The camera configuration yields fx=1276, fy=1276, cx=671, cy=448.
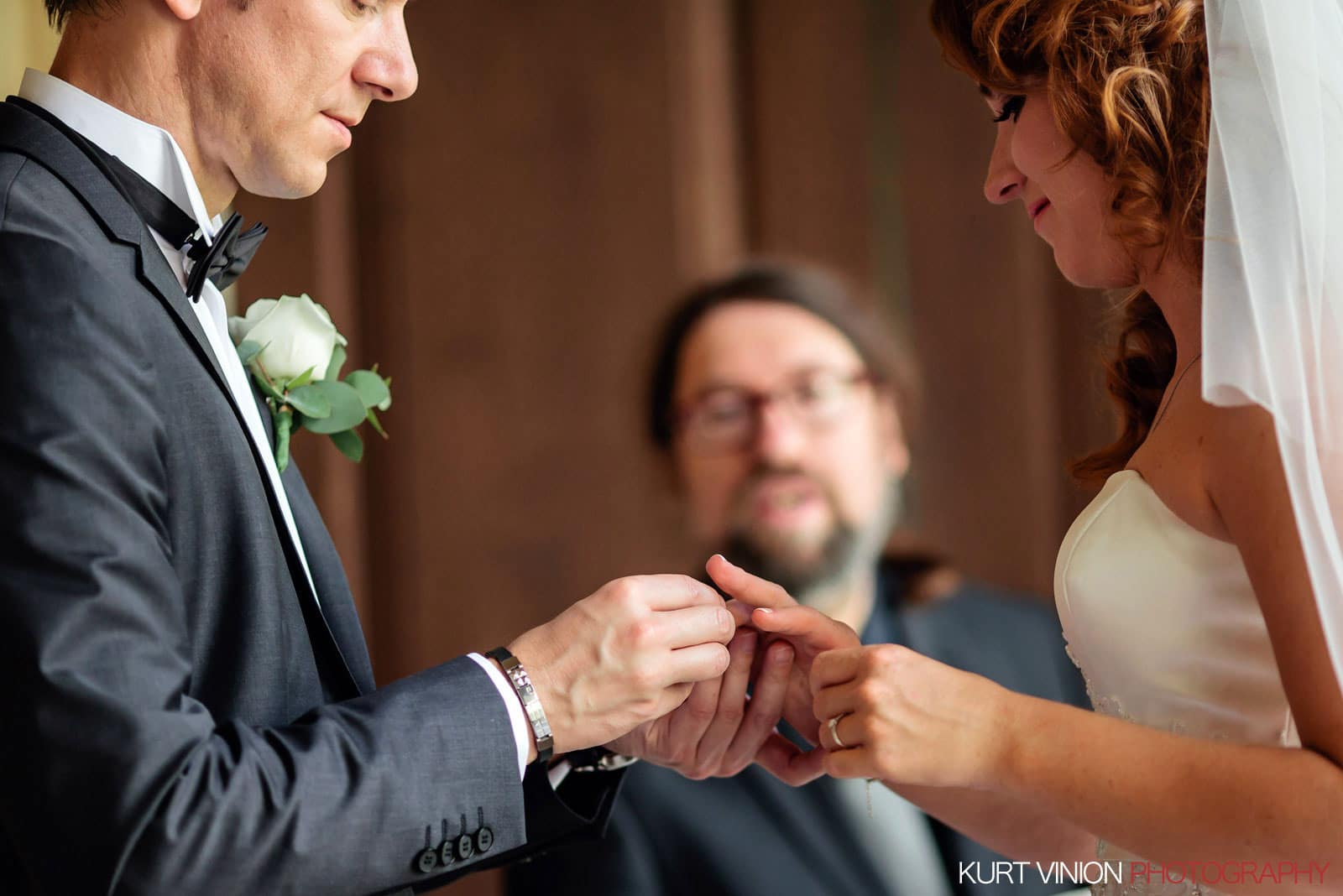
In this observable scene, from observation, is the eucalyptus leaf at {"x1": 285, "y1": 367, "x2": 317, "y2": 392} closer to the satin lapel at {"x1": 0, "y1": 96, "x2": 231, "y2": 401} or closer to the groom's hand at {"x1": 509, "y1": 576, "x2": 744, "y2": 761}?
the satin lapel at {"x1": 0, "y1": 96, "x2": 231, "y2": 401}

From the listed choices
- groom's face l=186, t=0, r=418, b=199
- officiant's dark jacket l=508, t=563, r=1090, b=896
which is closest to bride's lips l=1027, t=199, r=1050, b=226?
groom's face l=186, t=0, r=418, b=199

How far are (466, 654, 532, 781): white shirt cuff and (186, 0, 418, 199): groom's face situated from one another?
0.58 m

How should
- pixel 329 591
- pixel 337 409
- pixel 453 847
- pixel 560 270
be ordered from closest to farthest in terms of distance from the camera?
pixel 453 847
pixel 329 591
pixel 337 409
pixel 560 270

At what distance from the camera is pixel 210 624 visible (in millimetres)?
1233

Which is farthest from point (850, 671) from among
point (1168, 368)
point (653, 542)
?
point (653, 542)

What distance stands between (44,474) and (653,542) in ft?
7.82

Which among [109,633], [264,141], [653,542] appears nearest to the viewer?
A: [109,633]

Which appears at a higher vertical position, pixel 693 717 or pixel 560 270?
pixel 560 270

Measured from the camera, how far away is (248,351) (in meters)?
1.49

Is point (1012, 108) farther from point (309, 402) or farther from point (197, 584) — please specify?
point (197, 584)

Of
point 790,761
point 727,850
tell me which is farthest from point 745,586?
point 727,850

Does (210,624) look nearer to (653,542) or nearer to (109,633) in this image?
(109,633)

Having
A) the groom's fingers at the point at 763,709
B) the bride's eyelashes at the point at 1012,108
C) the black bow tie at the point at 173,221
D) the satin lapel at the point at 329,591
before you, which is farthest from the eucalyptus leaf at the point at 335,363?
the bride's eyelashes at the point at 1012,108

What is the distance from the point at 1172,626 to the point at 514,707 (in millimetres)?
718
